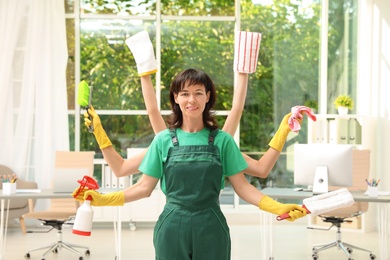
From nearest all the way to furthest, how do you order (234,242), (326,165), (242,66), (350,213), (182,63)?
1. (242,66)
2. (326,165)
3. (350,213)
4. (234,242)
5. (182,63)

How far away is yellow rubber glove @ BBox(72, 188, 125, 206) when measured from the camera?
9.12 feet

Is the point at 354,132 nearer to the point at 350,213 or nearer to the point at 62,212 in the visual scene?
the point at 350,213

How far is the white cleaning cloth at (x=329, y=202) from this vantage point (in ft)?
8.95

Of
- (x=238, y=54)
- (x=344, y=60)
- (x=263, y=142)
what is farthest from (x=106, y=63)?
(x=238, y=54)

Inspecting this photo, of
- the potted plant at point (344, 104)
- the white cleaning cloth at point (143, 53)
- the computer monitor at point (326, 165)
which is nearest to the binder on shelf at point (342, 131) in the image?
the potted plant at point (344, 104)

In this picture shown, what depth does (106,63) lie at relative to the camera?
9.42 metres

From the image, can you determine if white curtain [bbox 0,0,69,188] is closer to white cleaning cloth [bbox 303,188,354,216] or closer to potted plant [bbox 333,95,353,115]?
potted plant [bbox 333,95,353,115]

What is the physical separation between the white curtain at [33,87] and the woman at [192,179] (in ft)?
20.2

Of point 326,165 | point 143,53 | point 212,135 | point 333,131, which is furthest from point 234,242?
point 212,135

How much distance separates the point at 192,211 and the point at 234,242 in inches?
207

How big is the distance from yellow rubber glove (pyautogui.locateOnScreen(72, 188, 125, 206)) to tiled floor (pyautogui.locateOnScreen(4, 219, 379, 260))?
3.97 metres

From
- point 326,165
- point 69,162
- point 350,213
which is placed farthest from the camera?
point 69,162

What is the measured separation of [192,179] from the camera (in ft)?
8.96

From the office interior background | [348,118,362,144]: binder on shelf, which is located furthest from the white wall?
[348,118,362,144]: binder on shelf
